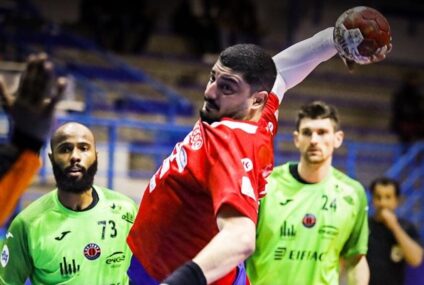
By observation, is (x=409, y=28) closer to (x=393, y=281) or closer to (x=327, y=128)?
(x=393, y=281)

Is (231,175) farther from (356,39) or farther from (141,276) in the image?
(356,39)

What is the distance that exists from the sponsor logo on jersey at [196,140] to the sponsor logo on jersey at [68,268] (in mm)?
1571

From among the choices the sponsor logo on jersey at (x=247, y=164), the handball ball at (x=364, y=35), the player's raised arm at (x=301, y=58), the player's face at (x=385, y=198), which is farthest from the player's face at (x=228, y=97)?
the player's face at (x=385, y=198)

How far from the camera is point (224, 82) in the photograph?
3289 millimetres

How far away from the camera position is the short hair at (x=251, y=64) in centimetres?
329

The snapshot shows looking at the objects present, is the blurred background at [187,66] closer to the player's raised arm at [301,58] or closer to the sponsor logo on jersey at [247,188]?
the player's raised arm at [301,58]

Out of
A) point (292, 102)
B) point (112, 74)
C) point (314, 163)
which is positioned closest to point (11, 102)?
point (314, 163)

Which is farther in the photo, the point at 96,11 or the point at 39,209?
the point at 96,11

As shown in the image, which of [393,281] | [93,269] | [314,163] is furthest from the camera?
[393,281]

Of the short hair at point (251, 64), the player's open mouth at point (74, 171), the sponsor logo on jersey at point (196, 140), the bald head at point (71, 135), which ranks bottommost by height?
the player's open mouth at point (74, 171)

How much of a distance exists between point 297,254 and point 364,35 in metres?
1.89

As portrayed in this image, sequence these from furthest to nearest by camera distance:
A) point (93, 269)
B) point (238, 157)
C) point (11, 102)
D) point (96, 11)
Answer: point (96, 11) < point (93, 269) < point (238, 157) < point (11, 102)

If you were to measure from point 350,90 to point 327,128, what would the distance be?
10.1 meters

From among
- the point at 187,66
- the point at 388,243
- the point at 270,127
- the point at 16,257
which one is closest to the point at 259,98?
the point at 270,127
